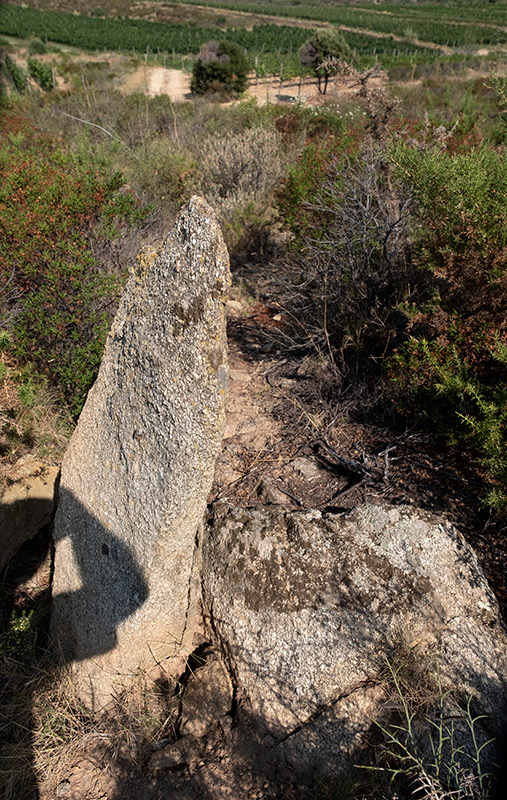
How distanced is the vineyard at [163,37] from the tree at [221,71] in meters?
7.37

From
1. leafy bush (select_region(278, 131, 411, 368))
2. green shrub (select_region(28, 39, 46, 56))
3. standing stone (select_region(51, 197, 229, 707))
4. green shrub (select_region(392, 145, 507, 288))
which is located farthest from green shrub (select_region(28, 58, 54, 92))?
standing stone (select_region(51, 197, 229, 707))

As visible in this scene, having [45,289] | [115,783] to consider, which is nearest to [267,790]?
[115,783]

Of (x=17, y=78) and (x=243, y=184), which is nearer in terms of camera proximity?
(x=243, y=184)

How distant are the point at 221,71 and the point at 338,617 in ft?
72.1

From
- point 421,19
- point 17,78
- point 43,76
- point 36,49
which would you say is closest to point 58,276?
point 17,78

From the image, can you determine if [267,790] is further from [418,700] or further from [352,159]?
[352,159]

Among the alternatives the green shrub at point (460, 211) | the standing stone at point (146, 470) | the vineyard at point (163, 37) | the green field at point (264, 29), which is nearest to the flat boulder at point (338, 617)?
the standing stone at point (146, 470)

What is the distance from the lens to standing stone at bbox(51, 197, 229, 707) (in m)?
1.79

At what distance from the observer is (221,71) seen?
62.8ft

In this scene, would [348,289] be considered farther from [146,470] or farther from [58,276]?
[146,470]

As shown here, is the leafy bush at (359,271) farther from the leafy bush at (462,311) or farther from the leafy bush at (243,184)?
the leafy bush at (243,184)

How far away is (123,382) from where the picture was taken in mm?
2160

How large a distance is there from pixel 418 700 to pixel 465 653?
30 cm

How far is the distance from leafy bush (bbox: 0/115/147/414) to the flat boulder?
183 cm
